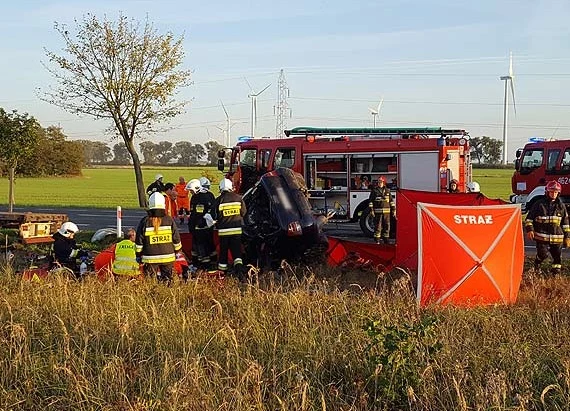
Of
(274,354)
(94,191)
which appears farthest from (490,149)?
(274,354)

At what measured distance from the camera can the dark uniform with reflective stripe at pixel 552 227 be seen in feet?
32.7

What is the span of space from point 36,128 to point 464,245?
49.2 feet

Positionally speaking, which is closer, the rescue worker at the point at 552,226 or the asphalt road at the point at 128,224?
the rescue worker at the point at 552,226

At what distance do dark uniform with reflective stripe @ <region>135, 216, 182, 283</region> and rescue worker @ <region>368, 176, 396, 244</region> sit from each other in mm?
7072

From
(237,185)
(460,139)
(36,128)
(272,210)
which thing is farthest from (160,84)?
(272,210)

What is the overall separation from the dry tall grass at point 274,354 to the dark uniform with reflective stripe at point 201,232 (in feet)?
12.2

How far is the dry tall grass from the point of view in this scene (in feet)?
14.0

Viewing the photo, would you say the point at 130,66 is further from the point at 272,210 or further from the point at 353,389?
the point at 353,389

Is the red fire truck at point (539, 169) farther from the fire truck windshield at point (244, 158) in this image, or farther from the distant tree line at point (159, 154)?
the distant tree line at point (159, 154)

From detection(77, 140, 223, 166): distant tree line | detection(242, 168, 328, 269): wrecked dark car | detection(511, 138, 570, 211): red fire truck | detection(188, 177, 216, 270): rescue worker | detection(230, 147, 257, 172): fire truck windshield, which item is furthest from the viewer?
detection(77, 140, 223, 166): distant tree line

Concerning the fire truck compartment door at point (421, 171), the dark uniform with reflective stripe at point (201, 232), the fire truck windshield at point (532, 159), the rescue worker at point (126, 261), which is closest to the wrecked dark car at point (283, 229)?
the dark uniform with reflective stripe at point (201, 232)

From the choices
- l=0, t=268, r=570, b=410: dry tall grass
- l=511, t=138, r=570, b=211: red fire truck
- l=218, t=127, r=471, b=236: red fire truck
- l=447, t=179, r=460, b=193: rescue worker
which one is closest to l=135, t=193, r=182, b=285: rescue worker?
l=0, t=268, r=570, b=410: dry tall grass

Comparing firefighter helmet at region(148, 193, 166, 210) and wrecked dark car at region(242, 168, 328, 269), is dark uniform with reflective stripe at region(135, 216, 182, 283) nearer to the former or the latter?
firefighter helmet at region(148, 193, 166, 210)

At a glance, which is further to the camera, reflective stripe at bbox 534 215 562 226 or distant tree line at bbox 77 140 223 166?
distant tree line at bbox 77 140 223 166
